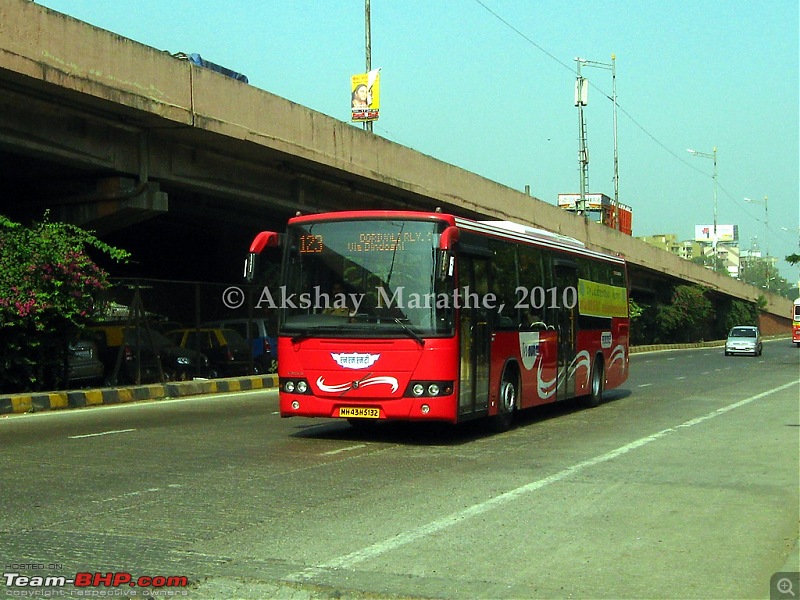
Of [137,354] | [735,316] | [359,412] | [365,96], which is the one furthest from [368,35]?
[735,316]

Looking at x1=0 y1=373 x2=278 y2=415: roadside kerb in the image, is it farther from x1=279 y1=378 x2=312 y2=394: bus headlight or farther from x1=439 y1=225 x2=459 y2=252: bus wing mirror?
x1=439 y1=225 x2=459 y2=252: bus wing mirror

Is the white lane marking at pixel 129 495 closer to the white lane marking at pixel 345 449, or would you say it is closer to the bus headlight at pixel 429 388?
the white lane marking at pixel 345 449

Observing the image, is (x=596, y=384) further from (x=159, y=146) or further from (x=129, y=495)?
(x=129, y=495)

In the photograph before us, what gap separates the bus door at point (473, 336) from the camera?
12.4 metres

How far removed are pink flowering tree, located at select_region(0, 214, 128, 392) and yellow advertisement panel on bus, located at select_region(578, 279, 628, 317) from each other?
8950 mm

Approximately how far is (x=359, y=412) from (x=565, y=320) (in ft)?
18.0

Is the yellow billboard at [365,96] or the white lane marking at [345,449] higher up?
the yellow billboard at [365,96]

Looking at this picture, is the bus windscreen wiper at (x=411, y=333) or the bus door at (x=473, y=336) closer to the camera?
the bus windscreen wiper at (x=411, y=333)

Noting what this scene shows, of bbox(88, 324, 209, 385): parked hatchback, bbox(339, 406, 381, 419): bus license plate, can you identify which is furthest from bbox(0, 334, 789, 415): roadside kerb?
bbox(339, 406, 381, 419): bus license plate

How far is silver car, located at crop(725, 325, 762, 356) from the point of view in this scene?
157 feet

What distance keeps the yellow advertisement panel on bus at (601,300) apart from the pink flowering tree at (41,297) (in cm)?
895

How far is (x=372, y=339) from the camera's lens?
12.0 m

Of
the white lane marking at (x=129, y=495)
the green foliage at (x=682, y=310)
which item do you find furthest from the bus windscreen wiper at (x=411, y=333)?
the green foliage at (x=682, y=310)

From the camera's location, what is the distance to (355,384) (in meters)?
12.1
